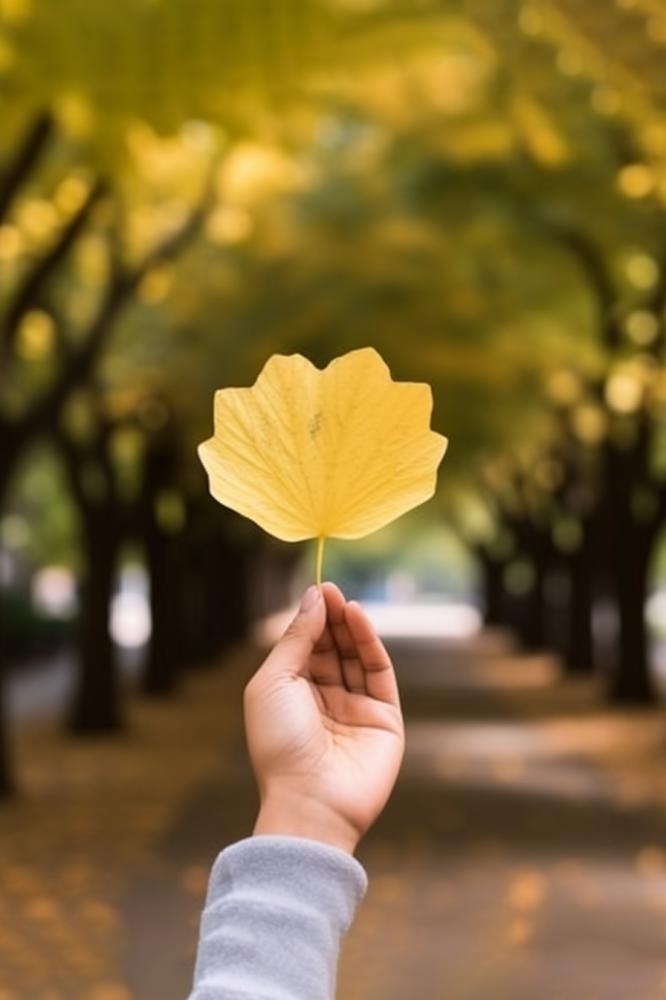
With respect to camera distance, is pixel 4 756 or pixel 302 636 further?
pixel 4 756

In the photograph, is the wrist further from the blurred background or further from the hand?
the blurred background

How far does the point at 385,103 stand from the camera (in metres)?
16.3

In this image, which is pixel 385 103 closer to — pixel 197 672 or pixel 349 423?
pixel 349 423

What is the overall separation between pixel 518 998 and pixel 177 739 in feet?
57.7

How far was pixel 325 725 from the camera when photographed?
232 centimetres

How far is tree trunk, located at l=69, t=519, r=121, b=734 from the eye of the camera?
26.0 meters

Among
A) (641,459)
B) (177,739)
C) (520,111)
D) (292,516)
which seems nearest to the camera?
(292,516)

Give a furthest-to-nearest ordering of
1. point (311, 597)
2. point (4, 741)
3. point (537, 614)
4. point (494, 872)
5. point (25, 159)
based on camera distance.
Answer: point (537, 614)
point (4, 741)
point (25, 159)
point (494, 872)
point (311, 597)

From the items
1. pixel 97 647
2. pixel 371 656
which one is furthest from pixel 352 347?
pixel 371 656

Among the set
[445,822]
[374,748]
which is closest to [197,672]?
[445,822]

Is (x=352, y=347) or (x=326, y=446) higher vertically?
(x=352, y=347)

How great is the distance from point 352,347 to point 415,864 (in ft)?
22.1

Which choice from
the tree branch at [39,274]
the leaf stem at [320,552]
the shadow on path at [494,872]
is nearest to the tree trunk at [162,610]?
the shadow on path at [494,872]

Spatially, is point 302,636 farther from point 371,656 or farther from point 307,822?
point 307,822
